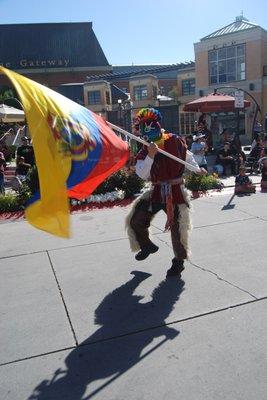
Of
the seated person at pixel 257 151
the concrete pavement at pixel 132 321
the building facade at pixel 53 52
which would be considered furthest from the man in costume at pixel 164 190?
the building facade at pixel 53 52

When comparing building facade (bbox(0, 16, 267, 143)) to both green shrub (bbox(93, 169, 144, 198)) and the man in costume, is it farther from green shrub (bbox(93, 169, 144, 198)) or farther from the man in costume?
the man in costume

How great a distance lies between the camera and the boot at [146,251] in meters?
5.06

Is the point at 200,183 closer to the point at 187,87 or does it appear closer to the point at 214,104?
the point at 214,104

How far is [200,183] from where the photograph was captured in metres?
10.5

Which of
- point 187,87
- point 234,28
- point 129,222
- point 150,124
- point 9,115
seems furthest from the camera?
point 187,87

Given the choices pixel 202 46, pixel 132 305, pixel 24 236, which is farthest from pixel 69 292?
pixel 202 46

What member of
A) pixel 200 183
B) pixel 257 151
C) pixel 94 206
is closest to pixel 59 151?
pixel 94 206

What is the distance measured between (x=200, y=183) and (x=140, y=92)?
120 feet

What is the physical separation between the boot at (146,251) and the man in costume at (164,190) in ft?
0.36

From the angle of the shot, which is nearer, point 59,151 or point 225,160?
point 59,151

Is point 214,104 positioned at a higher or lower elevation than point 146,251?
higher

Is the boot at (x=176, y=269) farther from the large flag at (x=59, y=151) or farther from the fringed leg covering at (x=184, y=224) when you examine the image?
the large flag at (x=59, y=151)

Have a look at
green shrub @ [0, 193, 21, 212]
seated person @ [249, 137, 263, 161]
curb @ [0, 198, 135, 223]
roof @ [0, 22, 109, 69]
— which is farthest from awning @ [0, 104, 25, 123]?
roof @ [0, 22, 109, 69]

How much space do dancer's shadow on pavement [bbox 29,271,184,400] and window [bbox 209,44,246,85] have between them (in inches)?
1167
